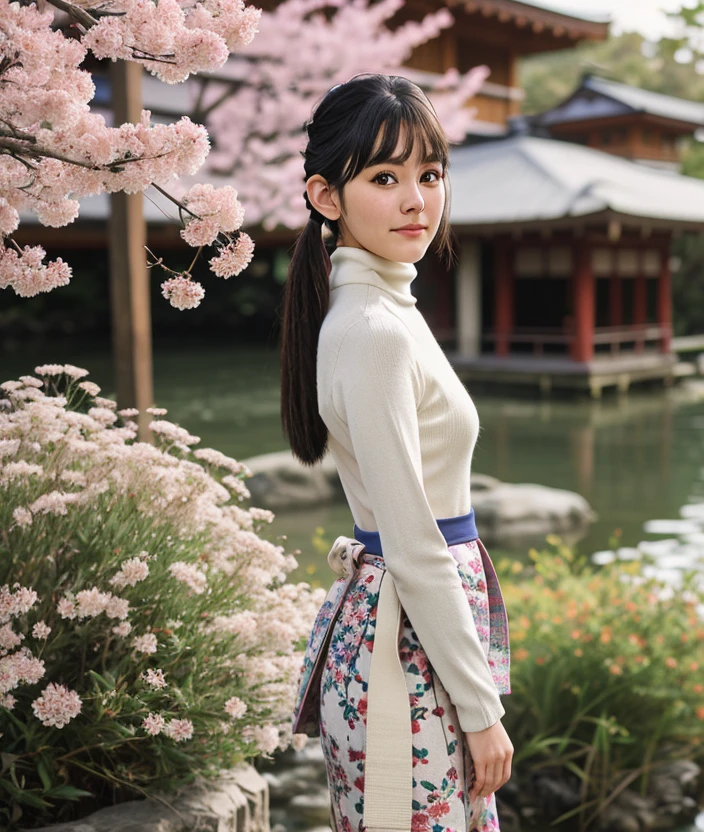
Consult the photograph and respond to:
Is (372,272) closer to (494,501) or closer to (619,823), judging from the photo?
(619,823)

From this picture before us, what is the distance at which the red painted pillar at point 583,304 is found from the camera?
15.2 metres

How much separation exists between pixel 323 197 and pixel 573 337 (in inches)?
562

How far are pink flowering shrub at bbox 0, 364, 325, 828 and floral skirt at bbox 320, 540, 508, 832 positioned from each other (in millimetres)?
577

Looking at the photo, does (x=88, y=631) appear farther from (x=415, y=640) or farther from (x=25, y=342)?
(x=25, y=342)

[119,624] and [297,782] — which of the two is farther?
[297,782]

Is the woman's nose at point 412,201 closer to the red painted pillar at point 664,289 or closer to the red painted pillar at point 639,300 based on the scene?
the red painted pillar at point 639,300

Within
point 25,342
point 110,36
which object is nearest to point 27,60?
point 110,36

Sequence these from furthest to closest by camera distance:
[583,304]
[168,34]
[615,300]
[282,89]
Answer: [615,300], [583,304], [282,89], [168,34]

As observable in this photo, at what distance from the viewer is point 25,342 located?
1822 centimetres

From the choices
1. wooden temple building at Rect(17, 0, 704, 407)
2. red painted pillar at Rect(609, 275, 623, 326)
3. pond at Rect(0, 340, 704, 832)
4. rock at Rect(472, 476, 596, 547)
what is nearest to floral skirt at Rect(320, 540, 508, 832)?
pond at Rect(0, 340, 704, 832)

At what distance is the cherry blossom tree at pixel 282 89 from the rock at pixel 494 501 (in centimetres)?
579

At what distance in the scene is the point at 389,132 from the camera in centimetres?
160

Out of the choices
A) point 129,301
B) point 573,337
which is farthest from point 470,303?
point 129,301

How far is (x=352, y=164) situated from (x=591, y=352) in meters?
14.2
